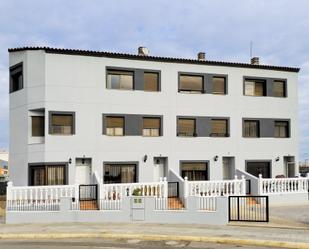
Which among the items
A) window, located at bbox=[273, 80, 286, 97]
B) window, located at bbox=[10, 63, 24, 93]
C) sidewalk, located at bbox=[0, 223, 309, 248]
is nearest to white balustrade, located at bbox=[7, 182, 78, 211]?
sidewalk, located at bbox=[0, 223, 309, 248]

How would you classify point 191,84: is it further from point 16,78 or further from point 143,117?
point 16,78

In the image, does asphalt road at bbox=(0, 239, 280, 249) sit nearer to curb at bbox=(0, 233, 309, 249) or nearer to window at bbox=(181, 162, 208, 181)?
curb at bbox=(0, 233, 309, 249)

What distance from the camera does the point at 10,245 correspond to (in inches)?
615

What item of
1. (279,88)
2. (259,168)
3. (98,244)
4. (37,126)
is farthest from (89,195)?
(279,88)

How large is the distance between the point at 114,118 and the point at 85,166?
333 centimetres

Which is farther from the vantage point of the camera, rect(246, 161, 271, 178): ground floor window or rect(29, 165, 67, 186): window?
rect(246, 161, 271, 178): ground floor window

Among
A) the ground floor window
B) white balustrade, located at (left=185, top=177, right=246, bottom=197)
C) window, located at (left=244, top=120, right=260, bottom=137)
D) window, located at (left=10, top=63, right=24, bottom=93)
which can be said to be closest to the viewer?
white balustrade, located at (left=185, top=177, right=246, bottom=197)

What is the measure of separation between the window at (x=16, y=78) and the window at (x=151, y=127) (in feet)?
25.1

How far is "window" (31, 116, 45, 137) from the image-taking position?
25141 millimetres

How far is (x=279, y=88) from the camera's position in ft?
101

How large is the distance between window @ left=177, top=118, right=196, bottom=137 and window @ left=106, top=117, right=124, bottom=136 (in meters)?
3.69

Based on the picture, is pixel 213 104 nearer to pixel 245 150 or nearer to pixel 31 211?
pixel 245 150

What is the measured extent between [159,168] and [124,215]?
23.7 ft

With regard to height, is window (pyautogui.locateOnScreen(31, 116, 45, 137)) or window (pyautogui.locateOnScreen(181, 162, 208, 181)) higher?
window (pyautogui.locateOnScreen(31, 116, 45, 137))
